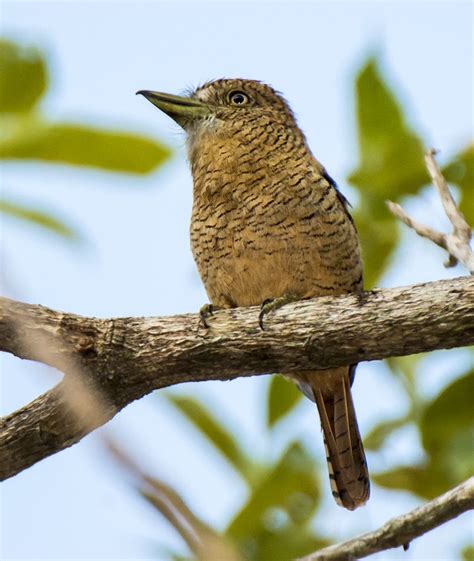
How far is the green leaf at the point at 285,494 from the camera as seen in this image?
128 inches

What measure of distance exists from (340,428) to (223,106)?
6.02ft

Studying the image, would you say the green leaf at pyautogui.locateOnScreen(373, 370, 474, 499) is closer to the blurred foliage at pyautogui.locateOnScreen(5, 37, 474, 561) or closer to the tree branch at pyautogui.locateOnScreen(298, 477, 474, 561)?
the blurred foliage at pyautogui.locateOnScreen(5, 37, 474, 561)

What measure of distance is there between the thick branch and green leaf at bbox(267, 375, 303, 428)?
462 mm

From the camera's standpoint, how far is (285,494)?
132 inches

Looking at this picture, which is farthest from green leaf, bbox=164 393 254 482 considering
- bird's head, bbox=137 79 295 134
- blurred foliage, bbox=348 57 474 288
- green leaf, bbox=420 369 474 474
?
bird's head, bbox=137 79 295 134

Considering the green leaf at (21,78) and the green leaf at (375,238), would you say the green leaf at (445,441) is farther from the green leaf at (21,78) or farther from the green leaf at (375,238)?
the green leaf at (21,78)

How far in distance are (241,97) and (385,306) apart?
223cm

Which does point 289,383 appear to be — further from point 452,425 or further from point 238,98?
point 238,98

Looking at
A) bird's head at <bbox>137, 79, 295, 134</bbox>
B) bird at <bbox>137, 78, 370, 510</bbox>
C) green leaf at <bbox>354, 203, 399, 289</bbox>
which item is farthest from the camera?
bird's head at <bbox>137, 79, 295, 134</bbox>

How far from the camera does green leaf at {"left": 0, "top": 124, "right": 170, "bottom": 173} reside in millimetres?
3385

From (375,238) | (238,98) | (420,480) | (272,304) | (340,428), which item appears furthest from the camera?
(238,98)

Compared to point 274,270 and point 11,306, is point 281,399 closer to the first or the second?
point 274,270

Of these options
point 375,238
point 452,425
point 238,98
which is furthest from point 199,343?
point 238,98

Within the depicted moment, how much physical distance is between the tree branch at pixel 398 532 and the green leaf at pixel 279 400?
3.18ft
